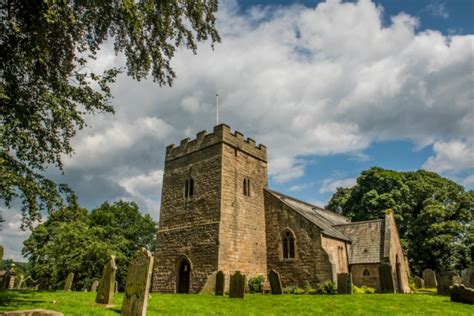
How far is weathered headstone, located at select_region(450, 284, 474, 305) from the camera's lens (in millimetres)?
13192

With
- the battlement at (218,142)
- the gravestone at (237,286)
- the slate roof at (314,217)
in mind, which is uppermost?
the battlement at (218,142)

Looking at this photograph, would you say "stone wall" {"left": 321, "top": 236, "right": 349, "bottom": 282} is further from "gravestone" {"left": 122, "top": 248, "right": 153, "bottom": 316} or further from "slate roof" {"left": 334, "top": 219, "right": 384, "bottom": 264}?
"gravestone" {"left": 122, "top": 248, "right": 153, "bottom": 316}

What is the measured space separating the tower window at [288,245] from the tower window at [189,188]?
6673 millimetres

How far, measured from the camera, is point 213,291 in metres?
17.3

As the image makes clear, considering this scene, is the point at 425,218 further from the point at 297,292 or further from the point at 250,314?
the point at 250,314

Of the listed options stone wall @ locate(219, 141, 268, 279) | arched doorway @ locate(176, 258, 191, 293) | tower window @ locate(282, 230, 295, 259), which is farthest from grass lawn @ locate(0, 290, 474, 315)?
arched doorway @ locate(176, 258, 191, 293)

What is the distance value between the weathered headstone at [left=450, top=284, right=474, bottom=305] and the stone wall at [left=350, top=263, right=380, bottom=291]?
7794 millimetres

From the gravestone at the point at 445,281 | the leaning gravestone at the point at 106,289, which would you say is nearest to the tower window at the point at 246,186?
the gravestone at the point at 445,281

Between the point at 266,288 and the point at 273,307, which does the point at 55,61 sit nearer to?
the point at 273,307

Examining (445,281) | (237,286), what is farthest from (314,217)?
(237,286)

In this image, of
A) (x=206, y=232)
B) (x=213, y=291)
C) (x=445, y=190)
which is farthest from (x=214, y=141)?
(x=445, y=190)

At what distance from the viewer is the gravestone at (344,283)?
16248 mm

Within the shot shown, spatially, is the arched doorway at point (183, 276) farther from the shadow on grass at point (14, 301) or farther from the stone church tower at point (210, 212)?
the shadow on grass at point (14, 301)

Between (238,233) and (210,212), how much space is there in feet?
6.96
